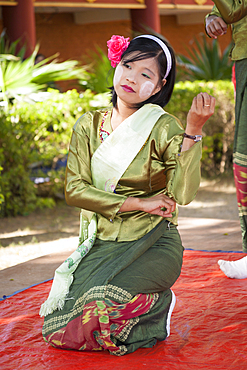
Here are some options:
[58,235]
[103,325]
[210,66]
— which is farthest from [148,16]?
[103,325]

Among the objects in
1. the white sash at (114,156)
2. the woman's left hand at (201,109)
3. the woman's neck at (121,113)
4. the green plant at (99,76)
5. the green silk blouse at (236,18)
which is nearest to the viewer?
the woman's left hand at (201,109)

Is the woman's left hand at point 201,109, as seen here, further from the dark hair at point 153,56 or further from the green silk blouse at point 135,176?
the dark hair at point 153,56

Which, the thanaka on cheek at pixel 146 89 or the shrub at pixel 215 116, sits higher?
the thanaka on cheek at pixel 146 89

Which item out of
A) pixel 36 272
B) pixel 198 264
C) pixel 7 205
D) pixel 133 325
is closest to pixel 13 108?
pixel 7 205

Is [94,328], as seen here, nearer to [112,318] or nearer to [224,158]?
[112,318]

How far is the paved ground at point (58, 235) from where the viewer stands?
3188mm

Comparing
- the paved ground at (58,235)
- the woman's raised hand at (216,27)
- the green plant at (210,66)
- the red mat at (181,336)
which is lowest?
the paved ground at (58,235)

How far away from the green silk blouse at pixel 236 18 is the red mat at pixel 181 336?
1349mm

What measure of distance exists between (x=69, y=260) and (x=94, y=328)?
0.37m

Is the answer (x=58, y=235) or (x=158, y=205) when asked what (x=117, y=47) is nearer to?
(x=158, y=205)

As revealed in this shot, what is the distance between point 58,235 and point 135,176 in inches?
97.6

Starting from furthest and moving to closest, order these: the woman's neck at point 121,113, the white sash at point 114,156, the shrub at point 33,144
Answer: the shrub at point 33,144
the woman's neck at point 121,113
the white sash at point 114,156

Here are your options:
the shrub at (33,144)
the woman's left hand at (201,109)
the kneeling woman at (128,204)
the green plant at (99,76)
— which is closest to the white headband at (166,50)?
the kneeling woman at (128,204)

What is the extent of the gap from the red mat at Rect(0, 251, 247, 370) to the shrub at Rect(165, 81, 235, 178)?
4.02 metres
